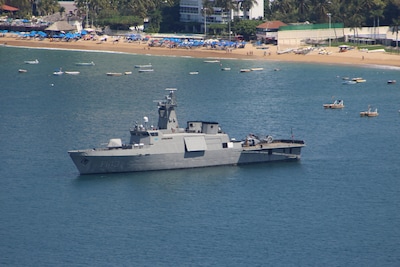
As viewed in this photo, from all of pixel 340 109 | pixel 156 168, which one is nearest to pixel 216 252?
pixel 156 168

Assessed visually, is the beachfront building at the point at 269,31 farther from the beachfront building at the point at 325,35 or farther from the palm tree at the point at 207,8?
the palm tree at the point at 207,8

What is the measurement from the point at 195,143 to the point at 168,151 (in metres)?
2.46

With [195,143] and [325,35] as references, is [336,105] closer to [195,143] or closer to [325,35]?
[195,143]

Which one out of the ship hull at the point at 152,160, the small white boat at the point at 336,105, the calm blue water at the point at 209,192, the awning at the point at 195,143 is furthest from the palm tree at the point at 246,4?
the awning at the point at 195,143

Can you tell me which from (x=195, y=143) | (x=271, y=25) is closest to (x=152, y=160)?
(x=195, y=143)

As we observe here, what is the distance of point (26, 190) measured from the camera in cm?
8588

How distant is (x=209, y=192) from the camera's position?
279 feet

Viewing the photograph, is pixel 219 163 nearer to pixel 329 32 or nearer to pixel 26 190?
pixel 26 190

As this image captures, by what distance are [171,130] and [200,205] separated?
12002 millimetres

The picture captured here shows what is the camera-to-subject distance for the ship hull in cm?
8869

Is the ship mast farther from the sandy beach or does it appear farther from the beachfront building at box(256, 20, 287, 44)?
the beachfront building at box(256, 20, 287, 44)

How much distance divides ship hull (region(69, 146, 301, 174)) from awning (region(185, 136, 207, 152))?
23.0 inches

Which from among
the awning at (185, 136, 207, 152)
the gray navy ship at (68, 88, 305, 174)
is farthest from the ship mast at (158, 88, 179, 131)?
the awning at (185, 136, 207, 152)

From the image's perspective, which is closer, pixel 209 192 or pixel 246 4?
pixel 209 192
